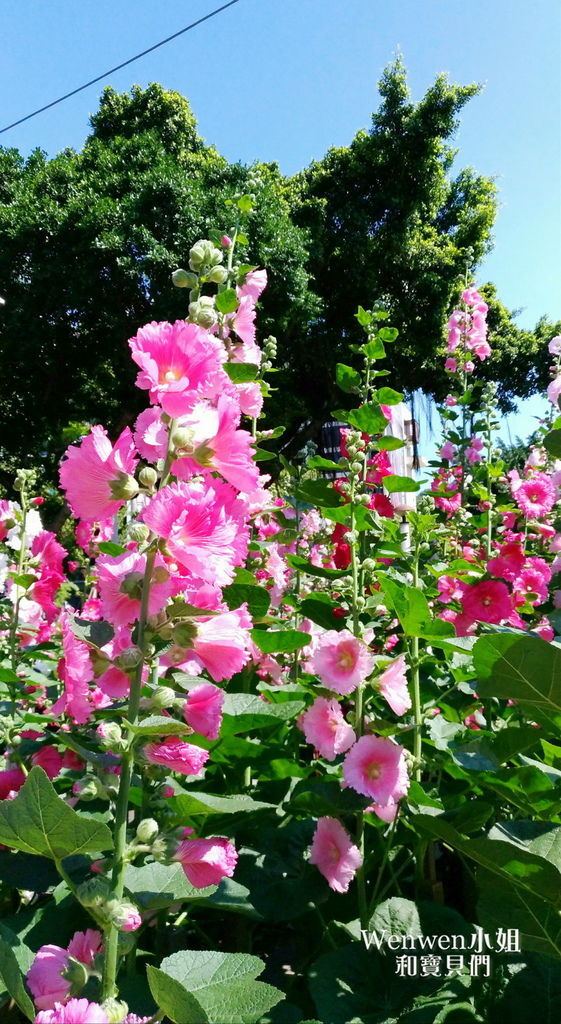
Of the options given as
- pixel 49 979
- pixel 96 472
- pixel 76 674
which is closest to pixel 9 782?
pixel 76 674

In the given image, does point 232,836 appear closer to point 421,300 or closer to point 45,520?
point 45,520

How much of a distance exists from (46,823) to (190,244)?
35.3 ft

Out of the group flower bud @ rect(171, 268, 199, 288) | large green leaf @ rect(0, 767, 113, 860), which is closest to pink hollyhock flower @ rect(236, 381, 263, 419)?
flower bud @ rect(171, 268, 199, 288)

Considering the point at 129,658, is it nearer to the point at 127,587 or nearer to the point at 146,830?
the point at 127,587

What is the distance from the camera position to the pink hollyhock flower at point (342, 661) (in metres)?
1.25

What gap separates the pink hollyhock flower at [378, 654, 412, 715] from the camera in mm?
1254

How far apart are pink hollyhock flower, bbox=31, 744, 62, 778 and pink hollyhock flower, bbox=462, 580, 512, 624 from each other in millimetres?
1069

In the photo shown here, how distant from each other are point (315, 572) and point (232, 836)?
0.56 m

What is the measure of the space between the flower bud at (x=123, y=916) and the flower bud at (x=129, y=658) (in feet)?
0.80

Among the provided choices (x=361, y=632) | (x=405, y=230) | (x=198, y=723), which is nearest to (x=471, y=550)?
(x=361, y=632)

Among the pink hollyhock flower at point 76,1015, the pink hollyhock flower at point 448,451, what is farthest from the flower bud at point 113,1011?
the pink hollyhock flower at point 448,451

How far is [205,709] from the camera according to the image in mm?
931

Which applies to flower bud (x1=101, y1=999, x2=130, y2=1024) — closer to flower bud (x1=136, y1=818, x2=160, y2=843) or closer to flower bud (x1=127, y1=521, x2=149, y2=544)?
flower bud (x1=136, y1=818, x2=160, y2=843)

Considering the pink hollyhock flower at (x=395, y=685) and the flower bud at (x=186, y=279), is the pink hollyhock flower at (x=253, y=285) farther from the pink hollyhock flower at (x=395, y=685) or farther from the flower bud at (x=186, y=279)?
the pink hollyhock flower at (x=395, y=685)
